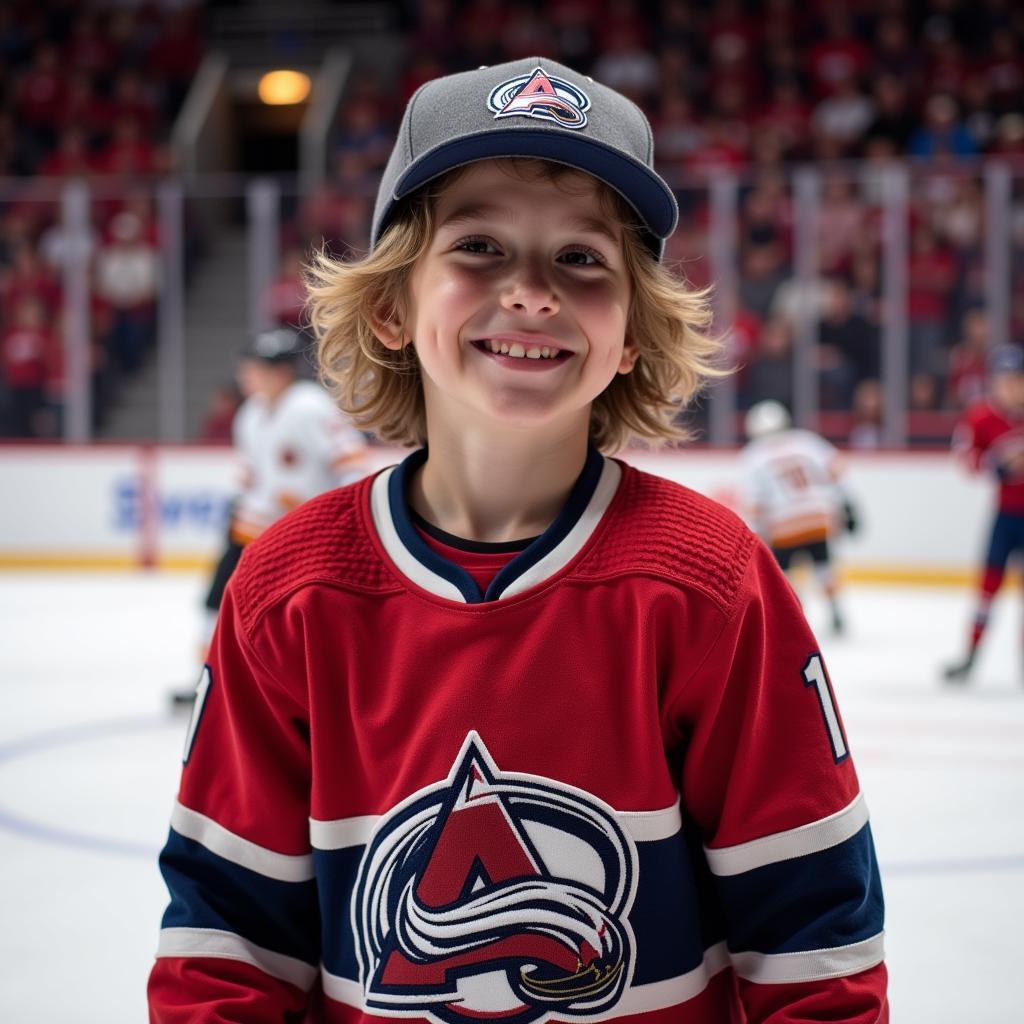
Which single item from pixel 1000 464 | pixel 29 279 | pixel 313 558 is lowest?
pixel 1000 464

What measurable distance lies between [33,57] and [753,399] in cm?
860

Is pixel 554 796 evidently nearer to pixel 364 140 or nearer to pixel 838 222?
pixel 838 222

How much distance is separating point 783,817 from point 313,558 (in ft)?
1.39

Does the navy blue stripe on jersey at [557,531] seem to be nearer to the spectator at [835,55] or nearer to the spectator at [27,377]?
the spectator at [27,377]

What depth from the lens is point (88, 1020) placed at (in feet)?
6.79

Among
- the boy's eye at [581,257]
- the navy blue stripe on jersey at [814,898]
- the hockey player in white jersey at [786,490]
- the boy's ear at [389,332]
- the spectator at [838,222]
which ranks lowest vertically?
the hockey player in white jersey at [786,490]

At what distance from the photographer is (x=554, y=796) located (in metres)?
1.08

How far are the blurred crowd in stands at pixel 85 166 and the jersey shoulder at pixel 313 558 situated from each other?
8.17m

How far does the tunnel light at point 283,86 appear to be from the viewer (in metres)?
13.5

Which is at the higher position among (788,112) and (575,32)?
(575,32)

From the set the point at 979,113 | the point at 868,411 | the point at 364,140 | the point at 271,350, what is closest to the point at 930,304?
the point at 868,411

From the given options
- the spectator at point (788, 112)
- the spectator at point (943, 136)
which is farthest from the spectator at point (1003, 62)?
the spectator at point (788, 112)

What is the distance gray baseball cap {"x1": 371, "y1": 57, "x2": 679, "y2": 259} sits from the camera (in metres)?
1.08

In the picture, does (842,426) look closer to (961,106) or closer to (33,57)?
(961,106)
